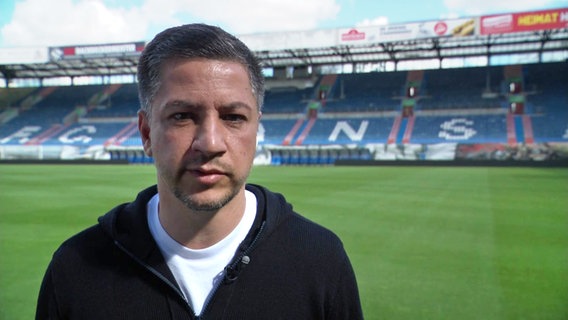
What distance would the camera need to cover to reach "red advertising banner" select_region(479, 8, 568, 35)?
3042 cm

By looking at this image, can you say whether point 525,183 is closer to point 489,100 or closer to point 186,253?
point 186,253

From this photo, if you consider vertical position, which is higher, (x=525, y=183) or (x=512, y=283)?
(x=512, y=283)

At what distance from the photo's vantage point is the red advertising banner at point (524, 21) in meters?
30.4

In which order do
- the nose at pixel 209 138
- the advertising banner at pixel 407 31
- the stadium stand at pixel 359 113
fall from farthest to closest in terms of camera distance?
the stadium stand at pixel 359 113 < the advertising banner at pixel 407 31 < the nose at pixel 209 138

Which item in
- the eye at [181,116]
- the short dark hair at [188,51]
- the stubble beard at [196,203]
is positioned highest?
the short dark hair at [188,51]

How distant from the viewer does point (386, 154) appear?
34.9 meters

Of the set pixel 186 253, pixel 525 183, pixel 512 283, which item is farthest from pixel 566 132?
pixel 186 253

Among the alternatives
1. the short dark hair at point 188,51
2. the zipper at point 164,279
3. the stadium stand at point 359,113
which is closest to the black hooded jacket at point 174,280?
the zipper at point 164,279

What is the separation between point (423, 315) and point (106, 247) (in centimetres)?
366

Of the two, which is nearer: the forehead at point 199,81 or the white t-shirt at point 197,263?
the forehead at point 199,81

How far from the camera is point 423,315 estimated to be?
446cm

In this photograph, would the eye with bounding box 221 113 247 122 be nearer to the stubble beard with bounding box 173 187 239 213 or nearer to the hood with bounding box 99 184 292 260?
the stubble beard with bounding box 173 187 239 213

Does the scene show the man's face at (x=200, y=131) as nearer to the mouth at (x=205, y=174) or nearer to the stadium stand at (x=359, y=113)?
the mouth at (x=205, y=174)

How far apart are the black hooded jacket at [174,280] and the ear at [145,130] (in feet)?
0.84
